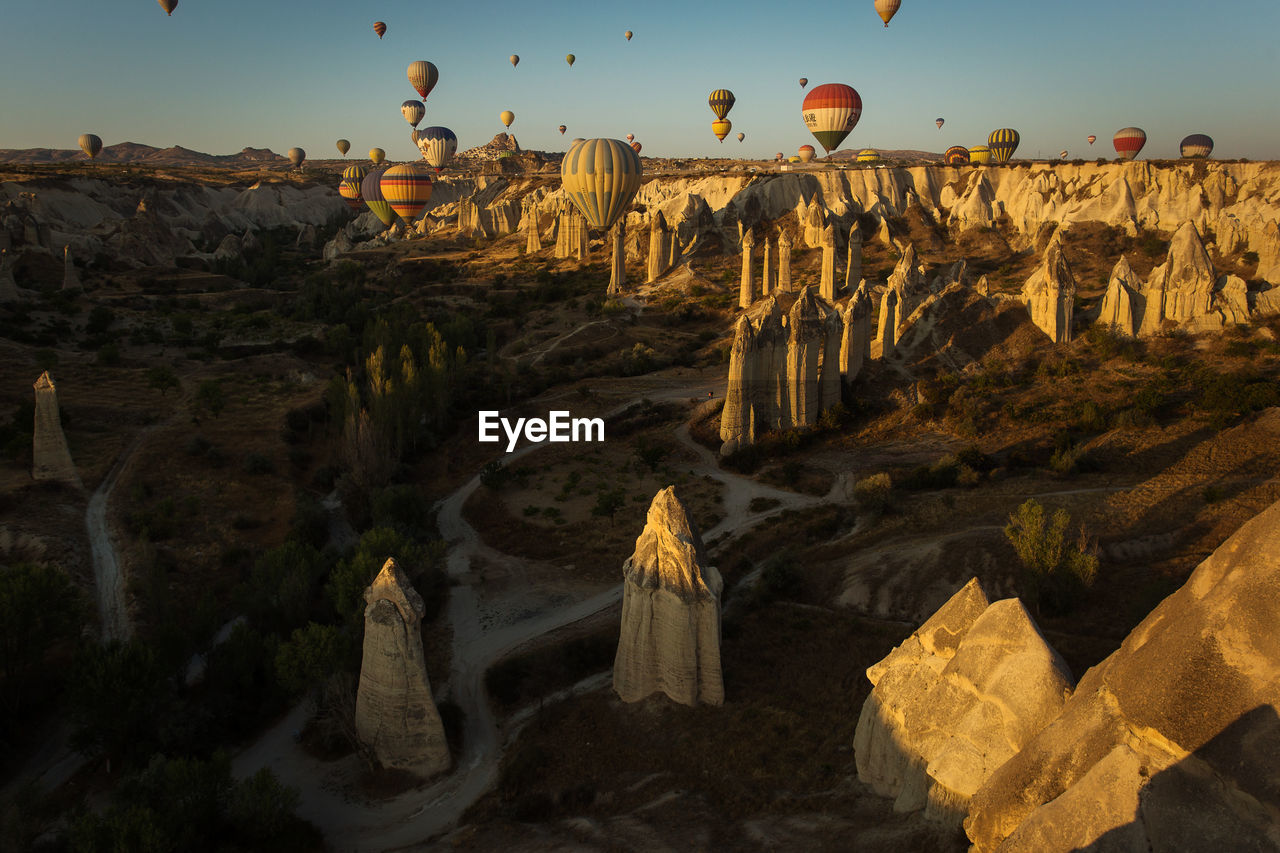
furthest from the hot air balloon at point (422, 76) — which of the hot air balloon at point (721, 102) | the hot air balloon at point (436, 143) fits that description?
the hot air balloon at point (721, 102)

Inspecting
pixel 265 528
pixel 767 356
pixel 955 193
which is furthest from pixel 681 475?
pixel 955 193

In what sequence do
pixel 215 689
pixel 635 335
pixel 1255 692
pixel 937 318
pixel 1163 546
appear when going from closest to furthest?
pixel 1255 692
pixel 215 689
pixel 1163 546
pixel 937 318
pixel 635 335

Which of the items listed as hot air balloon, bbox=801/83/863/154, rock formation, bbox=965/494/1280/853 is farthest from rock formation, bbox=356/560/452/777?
hot air balloon, bbox=801/83/863/154

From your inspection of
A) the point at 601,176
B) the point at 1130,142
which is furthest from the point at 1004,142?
the point at 601,176

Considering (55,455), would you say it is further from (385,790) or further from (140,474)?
(385,790)

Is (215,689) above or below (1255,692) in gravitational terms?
below

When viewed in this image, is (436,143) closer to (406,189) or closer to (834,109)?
(406,189)

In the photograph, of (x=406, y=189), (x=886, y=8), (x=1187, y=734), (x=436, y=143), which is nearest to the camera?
(x=1187, y=734)
